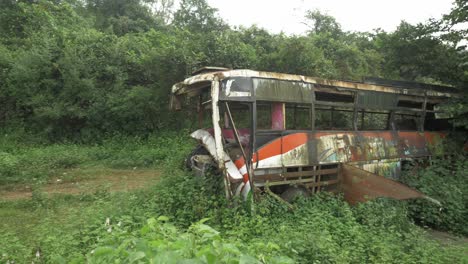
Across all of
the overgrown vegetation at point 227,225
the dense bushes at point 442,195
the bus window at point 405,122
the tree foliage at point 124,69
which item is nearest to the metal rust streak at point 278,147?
the overgrown vegetation at point 227,225

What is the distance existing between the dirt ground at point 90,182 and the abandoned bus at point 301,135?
220 centimetres

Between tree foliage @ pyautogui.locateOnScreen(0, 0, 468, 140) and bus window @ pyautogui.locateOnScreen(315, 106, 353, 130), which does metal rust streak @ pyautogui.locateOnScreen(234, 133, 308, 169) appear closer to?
bus window @ pyautogui.locateOnScreen(315, 106, 353, 130)

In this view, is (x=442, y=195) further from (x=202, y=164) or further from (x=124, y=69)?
(x=124, y=69)

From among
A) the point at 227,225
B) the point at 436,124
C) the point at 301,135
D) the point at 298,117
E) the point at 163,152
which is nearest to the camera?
the point at 227,225

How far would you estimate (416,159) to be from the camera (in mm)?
8469

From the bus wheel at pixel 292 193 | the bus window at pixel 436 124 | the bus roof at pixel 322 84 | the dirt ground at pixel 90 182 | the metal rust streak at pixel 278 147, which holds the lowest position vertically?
the dirt ground at pixel 90 182

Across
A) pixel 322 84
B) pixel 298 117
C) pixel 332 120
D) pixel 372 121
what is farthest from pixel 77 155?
pixel 372 121

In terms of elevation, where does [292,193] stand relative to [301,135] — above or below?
below

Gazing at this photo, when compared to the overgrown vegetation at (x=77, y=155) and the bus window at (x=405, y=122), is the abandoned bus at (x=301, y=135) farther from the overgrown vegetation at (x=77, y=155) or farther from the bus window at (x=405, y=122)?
the overgrown vegetation at (x=77, y=155)

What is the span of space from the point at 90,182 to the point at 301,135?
5915 mm

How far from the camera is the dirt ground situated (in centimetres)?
790

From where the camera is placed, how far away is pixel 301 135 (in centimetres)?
633

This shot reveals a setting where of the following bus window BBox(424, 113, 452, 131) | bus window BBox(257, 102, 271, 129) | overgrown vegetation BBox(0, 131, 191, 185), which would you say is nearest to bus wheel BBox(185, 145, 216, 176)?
bus window BBox(257, 102, 271, 129)

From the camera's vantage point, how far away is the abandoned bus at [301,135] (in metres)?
5.62
